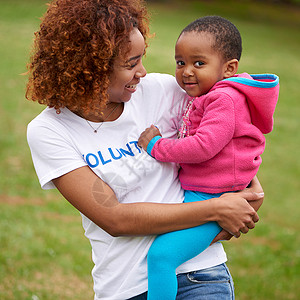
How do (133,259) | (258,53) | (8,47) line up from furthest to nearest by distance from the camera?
(258,53) → (8,47) → (133,259)

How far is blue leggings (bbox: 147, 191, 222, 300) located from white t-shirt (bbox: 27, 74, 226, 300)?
0.23 ft

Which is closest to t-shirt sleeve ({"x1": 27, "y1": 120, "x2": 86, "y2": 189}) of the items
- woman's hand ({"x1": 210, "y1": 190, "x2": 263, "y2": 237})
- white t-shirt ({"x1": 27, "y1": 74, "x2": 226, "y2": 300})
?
white t-shirt ({"x1": 27, "y1": 74, "x2": 226, "y2": 300})

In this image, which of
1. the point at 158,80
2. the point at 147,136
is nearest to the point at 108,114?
the point at 147,136

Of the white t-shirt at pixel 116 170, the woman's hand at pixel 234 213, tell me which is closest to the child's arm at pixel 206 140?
the white t-shirt at pixel 116 170

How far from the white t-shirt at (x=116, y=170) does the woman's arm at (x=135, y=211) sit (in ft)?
0.21

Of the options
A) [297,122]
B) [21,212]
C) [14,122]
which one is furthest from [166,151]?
[297,122]

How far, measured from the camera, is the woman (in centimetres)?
209

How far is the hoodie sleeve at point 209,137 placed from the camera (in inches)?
Result: 85.2

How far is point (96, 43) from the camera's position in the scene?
2072 mm

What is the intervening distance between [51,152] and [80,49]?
475mm

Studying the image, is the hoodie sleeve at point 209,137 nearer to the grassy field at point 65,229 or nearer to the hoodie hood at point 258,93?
the hoodie hood at point 258,93

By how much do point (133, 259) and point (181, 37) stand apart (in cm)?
113

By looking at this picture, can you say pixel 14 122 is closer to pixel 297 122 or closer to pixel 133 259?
pixel 297 122

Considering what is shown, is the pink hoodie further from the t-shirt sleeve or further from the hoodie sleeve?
the t-shirt sleeve
